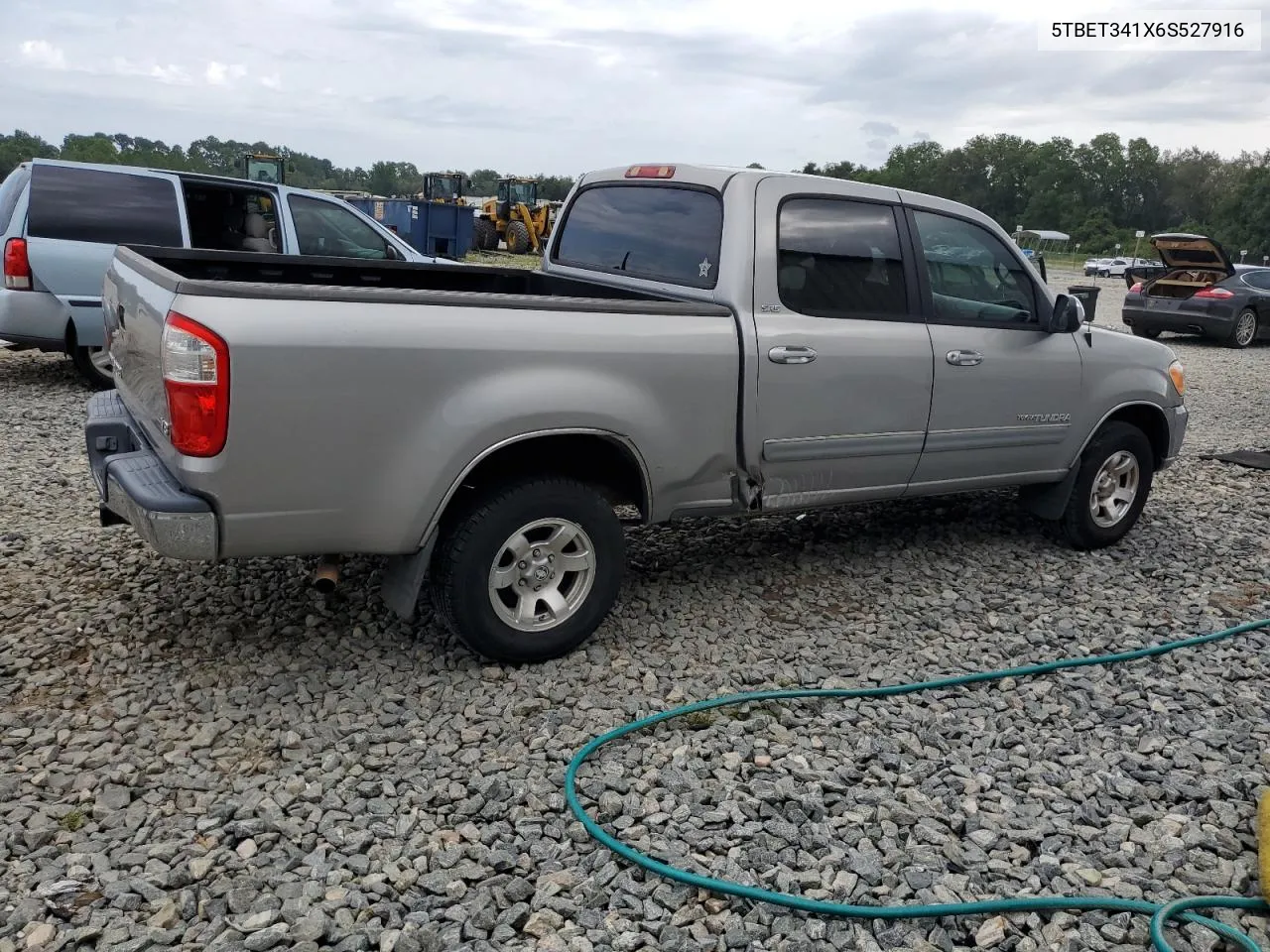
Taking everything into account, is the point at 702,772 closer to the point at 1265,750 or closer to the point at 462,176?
the point at 1265,750

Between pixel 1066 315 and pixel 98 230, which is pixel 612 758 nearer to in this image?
pixel 1066 315

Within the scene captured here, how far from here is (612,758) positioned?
135 inches

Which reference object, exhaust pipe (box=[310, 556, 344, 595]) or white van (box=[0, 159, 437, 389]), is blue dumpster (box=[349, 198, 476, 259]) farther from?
exhaust pipe (box=[310, 556, 344, 595])

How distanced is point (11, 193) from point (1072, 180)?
123 metres

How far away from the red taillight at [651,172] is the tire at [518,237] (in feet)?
83.2

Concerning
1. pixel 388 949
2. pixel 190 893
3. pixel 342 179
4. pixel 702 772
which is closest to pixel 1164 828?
pixel 702 772

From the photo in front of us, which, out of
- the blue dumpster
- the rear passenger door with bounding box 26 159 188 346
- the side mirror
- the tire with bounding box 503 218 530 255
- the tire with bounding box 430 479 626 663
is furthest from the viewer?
the tire with bounding box 503 218 530 255

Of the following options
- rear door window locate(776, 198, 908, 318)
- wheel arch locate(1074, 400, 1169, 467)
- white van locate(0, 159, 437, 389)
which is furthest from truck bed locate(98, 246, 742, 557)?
white van locate(0, 159, 437, 389)

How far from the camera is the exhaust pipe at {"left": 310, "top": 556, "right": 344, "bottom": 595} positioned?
141 inches


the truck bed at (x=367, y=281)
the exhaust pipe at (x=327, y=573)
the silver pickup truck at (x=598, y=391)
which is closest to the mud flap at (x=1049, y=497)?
the silver pickup truck at (x=598, y=391)

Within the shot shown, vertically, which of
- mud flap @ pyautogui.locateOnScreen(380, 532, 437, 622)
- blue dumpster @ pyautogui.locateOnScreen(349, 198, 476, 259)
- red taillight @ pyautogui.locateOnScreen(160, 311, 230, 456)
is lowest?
mud flap @ pyautogui.locateOnScreen(380, 532, 437, 622)

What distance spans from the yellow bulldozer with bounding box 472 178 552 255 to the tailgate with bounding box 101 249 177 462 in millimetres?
25948

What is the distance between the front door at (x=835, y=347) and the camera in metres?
4.28

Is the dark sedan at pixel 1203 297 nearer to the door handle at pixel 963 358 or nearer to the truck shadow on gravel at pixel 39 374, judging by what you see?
the door handle at pixel 963 358
